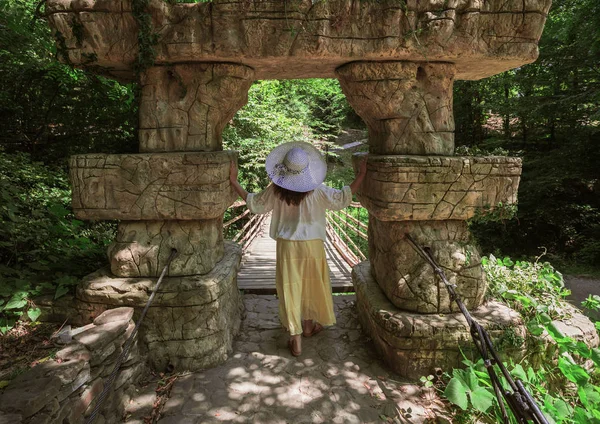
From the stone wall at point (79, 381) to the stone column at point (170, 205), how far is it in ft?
0.84

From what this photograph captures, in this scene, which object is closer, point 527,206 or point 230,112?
point 230,112

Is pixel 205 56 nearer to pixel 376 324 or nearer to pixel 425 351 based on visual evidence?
pixel 376 324

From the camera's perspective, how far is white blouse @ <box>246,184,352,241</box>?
9.68ft

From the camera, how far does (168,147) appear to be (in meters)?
2.73

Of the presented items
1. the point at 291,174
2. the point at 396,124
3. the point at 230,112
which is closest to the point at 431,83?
the point at 396,124

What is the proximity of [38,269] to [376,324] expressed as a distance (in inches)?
119

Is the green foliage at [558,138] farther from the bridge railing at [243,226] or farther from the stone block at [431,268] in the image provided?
the bridge railing at [243,226]

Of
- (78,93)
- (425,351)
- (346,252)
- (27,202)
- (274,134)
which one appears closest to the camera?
(425,351)

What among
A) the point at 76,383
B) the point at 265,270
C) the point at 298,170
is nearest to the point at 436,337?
the point at 298,170

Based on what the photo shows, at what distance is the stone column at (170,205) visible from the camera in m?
2.62

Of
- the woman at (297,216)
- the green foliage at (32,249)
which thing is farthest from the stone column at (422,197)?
the green foliage at (32,249)

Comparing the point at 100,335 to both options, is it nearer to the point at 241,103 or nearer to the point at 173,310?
the point at 173,310

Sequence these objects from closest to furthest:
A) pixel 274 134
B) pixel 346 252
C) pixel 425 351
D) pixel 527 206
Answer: pixel 425 351 → pixel 346 252 → pixel 527 206 → pixel 274 134

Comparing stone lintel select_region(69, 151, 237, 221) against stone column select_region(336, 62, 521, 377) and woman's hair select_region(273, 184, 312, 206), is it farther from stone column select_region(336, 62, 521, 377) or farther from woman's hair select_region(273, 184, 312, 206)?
stone column select_region(336, 62, 521, 377)
